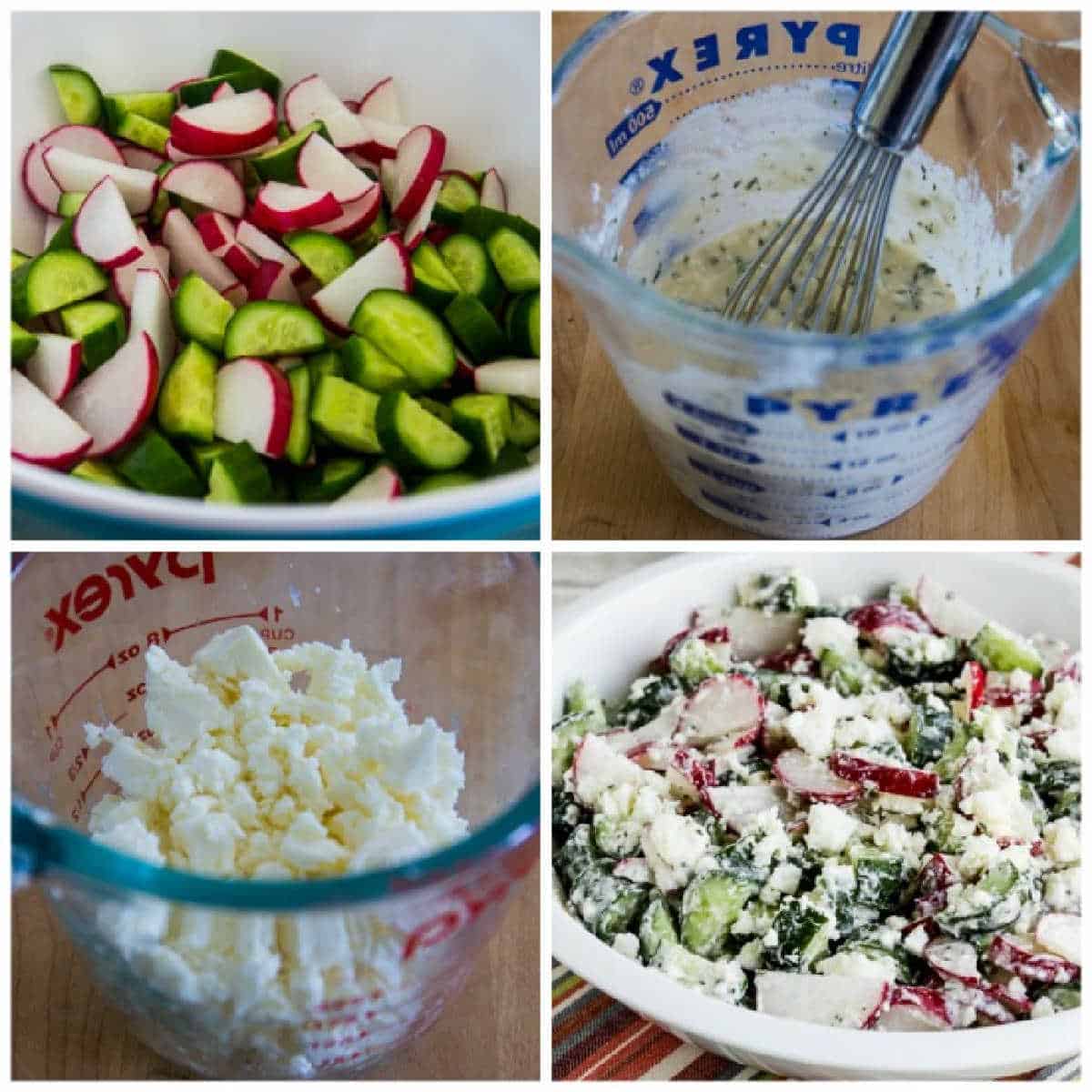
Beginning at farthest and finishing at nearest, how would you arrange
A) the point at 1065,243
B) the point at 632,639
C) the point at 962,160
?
the point at 632,639 → the point at 962,160 → the point at 1065,243

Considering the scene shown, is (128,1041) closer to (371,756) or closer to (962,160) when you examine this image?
(371,756)

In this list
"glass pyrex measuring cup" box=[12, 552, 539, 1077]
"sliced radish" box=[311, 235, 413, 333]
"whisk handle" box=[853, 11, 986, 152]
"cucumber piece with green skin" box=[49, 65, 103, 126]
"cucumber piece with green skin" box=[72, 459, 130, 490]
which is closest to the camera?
"glass pyrex measuring cup" box=[12, 552, 539, 1077]

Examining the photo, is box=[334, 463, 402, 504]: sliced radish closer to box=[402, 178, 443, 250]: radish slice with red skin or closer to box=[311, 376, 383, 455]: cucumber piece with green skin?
box=[311, 376, 383, 455]: cucumber piece with green skin

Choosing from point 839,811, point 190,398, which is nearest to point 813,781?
point 839,811

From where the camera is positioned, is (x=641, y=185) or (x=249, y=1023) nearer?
(x=249, y=1023)

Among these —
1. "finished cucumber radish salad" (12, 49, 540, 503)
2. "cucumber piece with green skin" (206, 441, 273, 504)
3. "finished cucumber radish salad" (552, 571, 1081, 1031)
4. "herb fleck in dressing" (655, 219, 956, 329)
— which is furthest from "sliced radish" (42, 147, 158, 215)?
"finished cucumber radish salad" (552, 571, 1081, 1031)

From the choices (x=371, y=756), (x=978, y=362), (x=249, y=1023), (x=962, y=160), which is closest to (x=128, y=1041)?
(x=249, y=1023)
